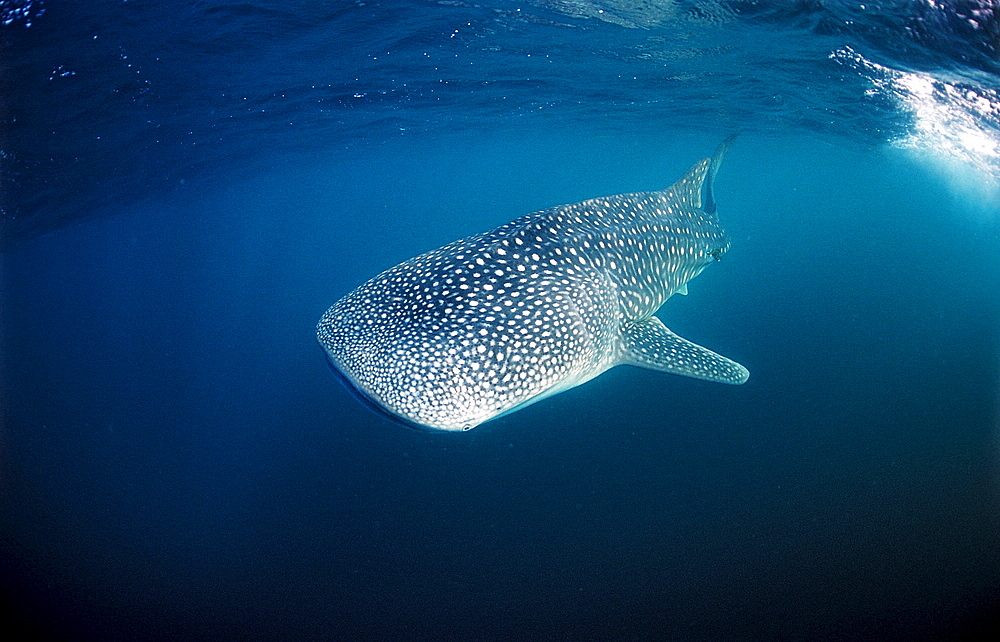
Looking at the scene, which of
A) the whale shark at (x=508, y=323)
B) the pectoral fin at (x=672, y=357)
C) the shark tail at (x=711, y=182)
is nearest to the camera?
the whale shark at (x=508, y=323)

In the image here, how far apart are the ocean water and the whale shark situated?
315cm

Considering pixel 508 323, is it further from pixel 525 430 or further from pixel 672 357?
pixel 525 430

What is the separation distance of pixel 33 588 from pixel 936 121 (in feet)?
89.7

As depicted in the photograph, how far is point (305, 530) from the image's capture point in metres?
8.20

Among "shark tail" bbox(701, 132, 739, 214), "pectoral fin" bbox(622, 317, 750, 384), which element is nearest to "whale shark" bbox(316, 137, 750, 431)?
"pectoral fin" bbox(622, 317, 750, 384)

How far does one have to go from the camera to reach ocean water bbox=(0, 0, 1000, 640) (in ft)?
20.9

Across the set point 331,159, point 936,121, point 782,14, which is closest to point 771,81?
point 936,121

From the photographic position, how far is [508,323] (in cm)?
407

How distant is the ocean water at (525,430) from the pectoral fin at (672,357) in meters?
2.80

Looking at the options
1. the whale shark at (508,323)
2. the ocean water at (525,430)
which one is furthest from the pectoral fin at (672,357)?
the ocean water at (525,430)

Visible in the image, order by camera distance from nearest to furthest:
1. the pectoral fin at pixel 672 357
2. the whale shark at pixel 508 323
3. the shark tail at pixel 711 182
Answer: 1. the whale shark at pixel 508 323
2. the pectoral fin at pixel 672 357
3. the shark tail at pixel 711 182

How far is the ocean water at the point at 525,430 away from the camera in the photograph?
251 inches

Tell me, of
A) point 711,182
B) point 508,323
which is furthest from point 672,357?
point 711,182

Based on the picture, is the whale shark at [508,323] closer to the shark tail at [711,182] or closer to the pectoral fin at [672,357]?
the pectoral fin at [672,357]
